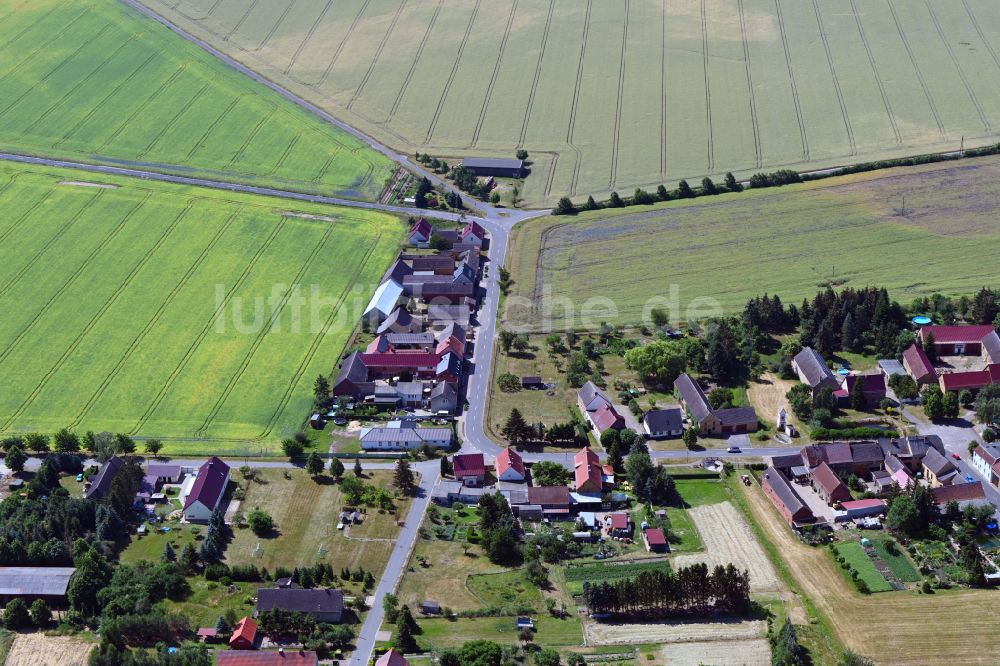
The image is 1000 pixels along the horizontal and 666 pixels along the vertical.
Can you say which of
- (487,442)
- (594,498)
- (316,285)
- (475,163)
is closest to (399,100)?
(475,163)

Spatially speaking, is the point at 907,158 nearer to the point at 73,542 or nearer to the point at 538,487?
the point at 538,487

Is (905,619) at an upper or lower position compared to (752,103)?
lower

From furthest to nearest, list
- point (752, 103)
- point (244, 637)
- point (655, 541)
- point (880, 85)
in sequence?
point (880, 85), point (752, 103), point (655, 541), point (244, 637)

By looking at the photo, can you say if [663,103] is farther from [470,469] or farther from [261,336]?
[470,469]

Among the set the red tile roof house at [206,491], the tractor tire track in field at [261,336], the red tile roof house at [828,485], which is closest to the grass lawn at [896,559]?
the red tile roof house at [828,485]

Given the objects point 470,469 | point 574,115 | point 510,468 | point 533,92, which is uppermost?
point 533,92

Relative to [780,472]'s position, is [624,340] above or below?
above

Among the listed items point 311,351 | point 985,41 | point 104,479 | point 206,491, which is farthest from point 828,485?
point 985,41

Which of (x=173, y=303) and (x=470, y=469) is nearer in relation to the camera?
(x=470, y=469)
